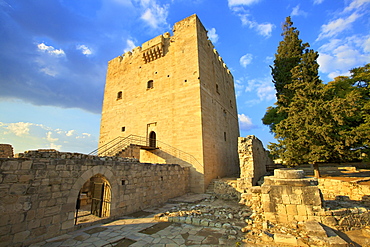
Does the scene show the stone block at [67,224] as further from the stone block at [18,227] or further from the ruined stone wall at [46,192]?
the stone block at [18,227]

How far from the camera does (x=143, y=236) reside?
4.53 m

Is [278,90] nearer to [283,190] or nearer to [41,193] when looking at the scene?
[283,190]

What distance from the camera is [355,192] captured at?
7.97 metres

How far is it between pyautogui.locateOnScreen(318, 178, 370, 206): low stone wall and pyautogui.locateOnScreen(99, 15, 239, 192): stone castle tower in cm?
621

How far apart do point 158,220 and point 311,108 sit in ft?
33.8

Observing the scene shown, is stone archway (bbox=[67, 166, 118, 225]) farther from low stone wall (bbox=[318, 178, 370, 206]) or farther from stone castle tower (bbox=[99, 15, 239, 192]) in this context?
low stone wall (bbox=[318, 178, 370, 206])

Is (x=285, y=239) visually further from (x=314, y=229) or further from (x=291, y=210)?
(x=291, y=210)

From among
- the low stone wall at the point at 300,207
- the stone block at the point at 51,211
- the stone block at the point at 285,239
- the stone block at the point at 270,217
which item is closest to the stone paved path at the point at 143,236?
the stone block at the point at 51,211

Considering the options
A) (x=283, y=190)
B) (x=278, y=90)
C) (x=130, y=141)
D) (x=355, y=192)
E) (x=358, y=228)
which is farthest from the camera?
(x=278, y=90)

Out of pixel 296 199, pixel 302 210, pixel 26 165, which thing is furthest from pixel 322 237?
pixel 26 165

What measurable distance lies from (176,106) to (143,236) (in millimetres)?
9318

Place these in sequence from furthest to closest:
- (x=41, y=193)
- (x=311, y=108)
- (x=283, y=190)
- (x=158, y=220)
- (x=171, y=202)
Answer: (x=311, y=108), (x=171, y=202), (x=158, y=220), (x=283, y=190), (x=41, y=193)

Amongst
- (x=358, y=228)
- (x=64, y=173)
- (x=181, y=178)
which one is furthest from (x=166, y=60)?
(x=358, y=228)

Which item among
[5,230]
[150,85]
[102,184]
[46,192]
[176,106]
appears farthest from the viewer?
[150,85]
